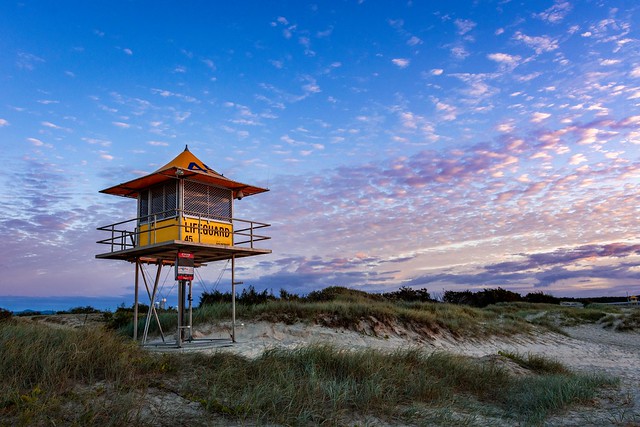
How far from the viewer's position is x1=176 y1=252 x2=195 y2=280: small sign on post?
15367 mm

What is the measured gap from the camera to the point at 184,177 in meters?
15.6

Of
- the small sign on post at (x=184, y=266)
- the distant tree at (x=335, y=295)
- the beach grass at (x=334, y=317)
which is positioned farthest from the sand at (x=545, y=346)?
the distant tree at (x=335, y=295)

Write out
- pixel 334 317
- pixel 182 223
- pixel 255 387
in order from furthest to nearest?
pixel 334 317
pixel 182 223
pixel 255 387

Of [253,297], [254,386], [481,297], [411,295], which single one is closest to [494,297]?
[481,297]

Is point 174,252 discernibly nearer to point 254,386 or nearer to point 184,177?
point 184,177

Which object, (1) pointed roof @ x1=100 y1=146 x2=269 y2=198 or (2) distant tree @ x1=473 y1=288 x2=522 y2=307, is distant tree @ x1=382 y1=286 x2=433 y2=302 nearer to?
(2) distant tree @ x1=473 y1=288 x2=522 y2=307

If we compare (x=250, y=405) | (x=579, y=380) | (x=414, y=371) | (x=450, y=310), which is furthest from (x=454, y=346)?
(x=250, y=405)

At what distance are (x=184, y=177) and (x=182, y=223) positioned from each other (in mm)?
1445

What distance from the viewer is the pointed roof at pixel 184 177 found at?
15594mm

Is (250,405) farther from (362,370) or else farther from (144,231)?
(144,231)

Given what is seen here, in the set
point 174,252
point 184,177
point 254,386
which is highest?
point 184,177

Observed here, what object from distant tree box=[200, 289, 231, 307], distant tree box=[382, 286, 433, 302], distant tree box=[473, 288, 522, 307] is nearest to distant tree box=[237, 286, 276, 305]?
distant tree box=[200, 289, 231, 307]

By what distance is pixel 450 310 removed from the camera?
27141 mm

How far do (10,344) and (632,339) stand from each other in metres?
32.4
